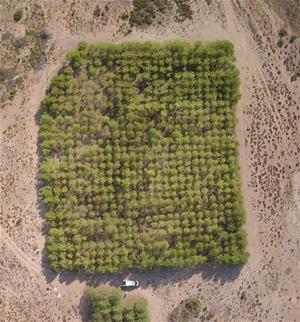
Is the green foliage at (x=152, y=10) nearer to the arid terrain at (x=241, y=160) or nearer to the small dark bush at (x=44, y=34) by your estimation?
the arid terrain at (x=241, y=160)

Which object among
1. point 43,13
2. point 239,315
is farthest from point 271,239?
point 43,13

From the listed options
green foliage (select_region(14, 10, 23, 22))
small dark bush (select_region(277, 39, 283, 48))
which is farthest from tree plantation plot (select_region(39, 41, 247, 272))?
green foliage (select_region(14, 10, 23, 22))

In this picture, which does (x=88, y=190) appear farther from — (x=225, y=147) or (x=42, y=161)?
(x=225, y=147)

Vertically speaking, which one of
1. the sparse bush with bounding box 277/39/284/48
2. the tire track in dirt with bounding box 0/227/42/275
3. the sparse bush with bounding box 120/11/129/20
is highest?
the sparse bush with bounding box 120/11/129/20

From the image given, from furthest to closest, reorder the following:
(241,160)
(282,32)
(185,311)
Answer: (282,32) < (241,160) < (185,311)

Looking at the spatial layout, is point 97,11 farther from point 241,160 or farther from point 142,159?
point 241,160

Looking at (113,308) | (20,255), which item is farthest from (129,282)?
(20,255)

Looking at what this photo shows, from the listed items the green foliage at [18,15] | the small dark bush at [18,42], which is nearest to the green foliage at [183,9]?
the green foliage at [18,15]

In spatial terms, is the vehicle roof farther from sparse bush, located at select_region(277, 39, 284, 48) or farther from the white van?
sparse bush, located at select_region(277, 39, 284, 48)
